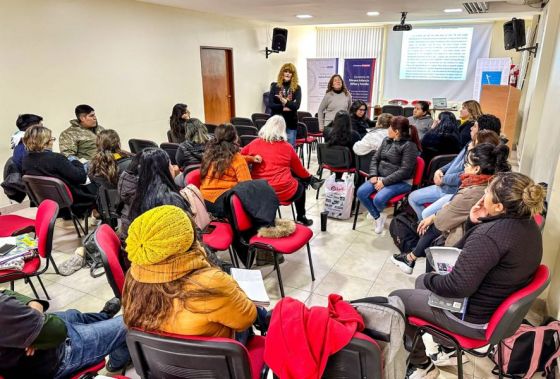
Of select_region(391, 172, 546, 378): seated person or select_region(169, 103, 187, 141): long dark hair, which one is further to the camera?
select_region(169, 103, 187, 141): long dark hair

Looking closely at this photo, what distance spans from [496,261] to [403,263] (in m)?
1.62

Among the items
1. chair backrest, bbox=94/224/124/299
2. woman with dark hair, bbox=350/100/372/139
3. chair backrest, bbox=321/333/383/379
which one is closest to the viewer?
chair backrest, bbox=321/333/383/379

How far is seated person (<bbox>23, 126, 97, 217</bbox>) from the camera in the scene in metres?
3.21

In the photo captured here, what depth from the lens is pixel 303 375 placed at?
1.11 metres

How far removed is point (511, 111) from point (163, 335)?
691 centimetres

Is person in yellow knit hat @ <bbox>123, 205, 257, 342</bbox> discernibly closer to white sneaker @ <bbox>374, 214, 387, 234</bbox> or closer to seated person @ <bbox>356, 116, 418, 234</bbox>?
seated person @ <bbox>356, 116, 418, 234</bbox>

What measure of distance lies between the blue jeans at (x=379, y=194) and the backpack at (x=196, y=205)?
1.74 m

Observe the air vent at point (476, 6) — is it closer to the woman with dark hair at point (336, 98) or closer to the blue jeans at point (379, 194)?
the woman with dark hair at point (336, 98)

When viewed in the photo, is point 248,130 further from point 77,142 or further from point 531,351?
point 531,351

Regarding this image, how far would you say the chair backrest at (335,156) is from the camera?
13.4ft

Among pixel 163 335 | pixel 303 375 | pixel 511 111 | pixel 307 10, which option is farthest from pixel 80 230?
pixel 511 111

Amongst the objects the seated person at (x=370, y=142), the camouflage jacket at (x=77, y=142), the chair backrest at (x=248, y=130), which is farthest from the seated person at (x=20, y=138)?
the seated person at (x=370, y=142)

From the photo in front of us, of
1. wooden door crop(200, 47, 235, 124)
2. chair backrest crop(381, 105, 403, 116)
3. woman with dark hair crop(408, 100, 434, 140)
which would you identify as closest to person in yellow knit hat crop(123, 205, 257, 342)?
woman with dark hair crop(408, 100, 434, 140)

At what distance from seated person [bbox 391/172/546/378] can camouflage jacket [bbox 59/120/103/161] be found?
3900 millimetres
